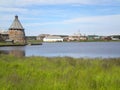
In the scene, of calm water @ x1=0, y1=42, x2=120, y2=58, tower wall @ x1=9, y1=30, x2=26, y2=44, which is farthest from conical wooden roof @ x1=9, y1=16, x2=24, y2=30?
calm water @ x1=0, y1=42, x2=120, y2=58

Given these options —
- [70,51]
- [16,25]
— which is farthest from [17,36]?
[70,51]

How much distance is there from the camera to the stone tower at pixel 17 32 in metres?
125

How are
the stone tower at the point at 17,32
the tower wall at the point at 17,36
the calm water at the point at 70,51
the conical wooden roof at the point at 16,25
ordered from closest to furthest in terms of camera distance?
1. the calm water at the point at 70,51
2. the tower wall at the point at 17,36
3. the stone tower at the point at 17,32
4. the conical wooden roof at the point at 16,25

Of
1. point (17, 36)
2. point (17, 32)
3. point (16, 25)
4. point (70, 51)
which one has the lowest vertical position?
point (70, 51)

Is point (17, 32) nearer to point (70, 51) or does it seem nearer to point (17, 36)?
point (17, 36)

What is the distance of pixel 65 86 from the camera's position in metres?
8.73

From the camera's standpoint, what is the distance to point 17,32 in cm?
12456

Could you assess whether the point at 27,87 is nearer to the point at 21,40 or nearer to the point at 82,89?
the point at 82,89

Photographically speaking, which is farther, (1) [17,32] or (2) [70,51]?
(1) [17,32]

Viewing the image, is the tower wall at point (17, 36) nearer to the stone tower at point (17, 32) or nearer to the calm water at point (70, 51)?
the stone tower at point (17, 32)

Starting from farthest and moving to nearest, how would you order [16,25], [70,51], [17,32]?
[16,25]
[17,32]
[70,51]

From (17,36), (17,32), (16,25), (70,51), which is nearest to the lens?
(70,51)

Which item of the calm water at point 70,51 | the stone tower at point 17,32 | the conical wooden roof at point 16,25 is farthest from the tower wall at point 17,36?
the calm water at point 70,51

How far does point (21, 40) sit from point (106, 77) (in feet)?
392
